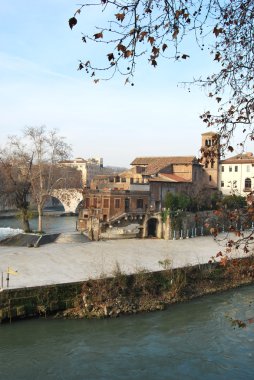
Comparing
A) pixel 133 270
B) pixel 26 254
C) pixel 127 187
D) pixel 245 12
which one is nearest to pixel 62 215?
pixel 127 187

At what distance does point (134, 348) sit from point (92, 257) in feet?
34.5

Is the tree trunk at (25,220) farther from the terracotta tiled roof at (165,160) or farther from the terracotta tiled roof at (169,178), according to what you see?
the terracotta tiled roof at (165,160)

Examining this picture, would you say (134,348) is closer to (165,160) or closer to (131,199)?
(131,199)

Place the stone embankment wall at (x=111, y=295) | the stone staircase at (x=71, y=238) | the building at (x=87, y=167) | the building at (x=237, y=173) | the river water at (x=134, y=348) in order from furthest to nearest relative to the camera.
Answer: the building at (x=87, y=167)
the building at (x=237, y=173)
the stone staircase at (x=71, y=238)
the stone embankment wall at (x=111, y=295)
the river water at (x=134, y=348)

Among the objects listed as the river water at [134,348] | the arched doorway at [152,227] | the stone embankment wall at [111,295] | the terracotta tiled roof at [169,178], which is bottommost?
the river water at [134,348]

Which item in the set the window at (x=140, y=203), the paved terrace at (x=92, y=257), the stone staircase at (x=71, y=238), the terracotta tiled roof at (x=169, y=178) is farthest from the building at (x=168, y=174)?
the stone staircase at (x=71, y=238)

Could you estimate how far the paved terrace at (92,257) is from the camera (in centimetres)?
1892

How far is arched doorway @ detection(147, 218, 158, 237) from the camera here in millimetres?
32969

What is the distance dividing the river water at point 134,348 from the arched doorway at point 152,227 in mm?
15379

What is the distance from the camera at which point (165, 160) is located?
4422 centimetres

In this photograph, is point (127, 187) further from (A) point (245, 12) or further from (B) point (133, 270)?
(A) point (245, 12)

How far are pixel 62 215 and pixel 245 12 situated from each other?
5323 cm

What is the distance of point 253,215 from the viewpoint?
16.8ft

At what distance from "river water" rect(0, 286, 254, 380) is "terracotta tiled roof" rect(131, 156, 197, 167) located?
2695 centimetres
